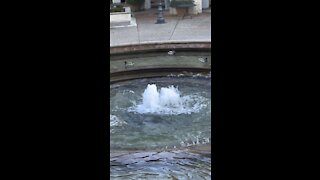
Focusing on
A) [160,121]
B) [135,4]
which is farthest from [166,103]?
[135,4]

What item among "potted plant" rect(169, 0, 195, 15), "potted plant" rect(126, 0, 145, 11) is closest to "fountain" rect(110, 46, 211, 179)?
"potted plant" rect(169, 0, 195, 15)

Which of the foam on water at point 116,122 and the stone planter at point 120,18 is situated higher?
the stone planter at point 120,18

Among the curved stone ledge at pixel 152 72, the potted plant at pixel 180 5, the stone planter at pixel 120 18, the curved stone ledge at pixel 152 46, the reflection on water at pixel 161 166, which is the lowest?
the reflection on water at pixel 161 166

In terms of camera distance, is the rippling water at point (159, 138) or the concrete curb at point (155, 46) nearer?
the rippling water at point (159, 138)

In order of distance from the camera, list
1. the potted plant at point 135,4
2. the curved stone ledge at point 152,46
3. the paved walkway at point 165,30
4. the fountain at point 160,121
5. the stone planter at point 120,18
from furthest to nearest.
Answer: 1. the potted plant at point 135,4
2. the stone planter at point 120,18
3. the paved walkway at point 165,30
4. the curved stone ledge at point 152,46
5. the fountain at point 160,121

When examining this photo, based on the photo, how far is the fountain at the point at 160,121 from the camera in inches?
225

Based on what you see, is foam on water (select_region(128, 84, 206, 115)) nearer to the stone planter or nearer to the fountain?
the fountain

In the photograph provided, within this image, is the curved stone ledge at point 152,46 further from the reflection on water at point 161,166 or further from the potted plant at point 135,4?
the potted plant at point 135,4

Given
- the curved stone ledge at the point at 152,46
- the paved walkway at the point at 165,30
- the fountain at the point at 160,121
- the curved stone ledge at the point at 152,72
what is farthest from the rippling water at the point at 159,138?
the paved walkway at the point at 165,30

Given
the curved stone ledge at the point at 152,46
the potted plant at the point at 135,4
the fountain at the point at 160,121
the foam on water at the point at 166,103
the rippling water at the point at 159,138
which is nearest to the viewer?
the rippling water at the point at 159,138
